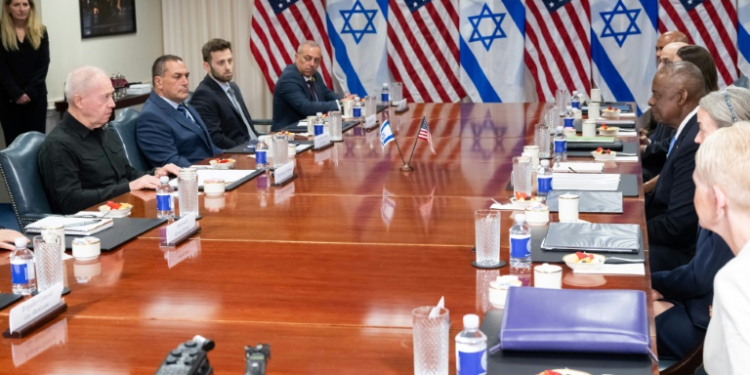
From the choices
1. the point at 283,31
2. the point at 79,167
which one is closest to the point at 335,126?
the point at 79,167

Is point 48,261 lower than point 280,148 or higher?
lower

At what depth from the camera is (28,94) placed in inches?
293

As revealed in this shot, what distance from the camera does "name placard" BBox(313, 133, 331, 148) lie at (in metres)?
5.69

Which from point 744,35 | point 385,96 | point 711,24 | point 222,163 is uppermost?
point 711,24

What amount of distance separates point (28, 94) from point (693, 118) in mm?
→ 4920

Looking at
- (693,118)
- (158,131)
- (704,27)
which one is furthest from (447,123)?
(704,27)

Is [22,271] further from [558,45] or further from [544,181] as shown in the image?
[558,45]

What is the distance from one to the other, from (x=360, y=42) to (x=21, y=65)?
3.36m

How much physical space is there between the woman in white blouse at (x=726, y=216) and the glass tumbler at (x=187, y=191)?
2.00 metres

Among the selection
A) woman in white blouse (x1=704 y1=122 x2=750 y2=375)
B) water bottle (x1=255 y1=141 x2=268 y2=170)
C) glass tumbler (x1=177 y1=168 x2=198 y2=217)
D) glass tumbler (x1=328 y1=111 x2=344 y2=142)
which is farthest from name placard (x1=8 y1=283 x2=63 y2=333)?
glass tumbler (x1=328 y1=111 x2=344 y2=142)

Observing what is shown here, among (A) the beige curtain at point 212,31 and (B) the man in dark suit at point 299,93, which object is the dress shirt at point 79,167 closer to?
(B) the man in dark suit at point 299,93

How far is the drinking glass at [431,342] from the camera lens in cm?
205

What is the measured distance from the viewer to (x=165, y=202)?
3.78 meters

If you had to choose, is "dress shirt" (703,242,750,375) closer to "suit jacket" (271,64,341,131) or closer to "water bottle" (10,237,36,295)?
"water bottle" (10,237,36,295)
